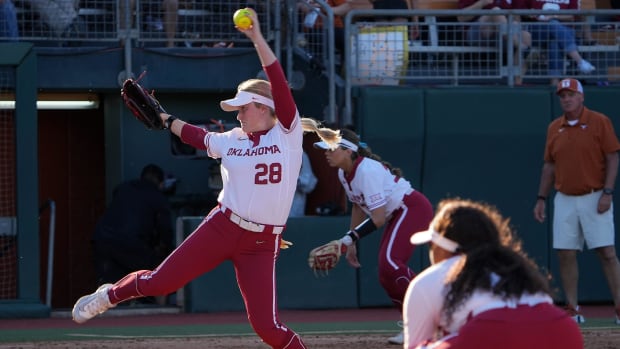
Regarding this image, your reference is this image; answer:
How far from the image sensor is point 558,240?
10.4m

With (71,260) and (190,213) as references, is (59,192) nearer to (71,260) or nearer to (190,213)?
(71,260)

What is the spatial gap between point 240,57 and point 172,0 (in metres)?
1.05

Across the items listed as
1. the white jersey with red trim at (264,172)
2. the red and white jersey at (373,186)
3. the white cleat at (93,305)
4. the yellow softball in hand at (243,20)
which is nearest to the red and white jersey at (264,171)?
the white jersey with red trim at (264,172)

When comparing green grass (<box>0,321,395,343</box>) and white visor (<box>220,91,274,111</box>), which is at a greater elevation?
white visor (<box>220,91,274,111</box>)

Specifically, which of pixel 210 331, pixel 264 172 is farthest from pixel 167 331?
pixel 264 172

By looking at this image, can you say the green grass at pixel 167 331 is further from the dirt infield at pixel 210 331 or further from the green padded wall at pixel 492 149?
the green padded wall at pixel 492 149

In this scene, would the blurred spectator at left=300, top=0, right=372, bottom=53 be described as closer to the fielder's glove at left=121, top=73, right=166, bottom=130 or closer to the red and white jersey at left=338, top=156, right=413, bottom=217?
the red and white jersey at left=338, top=156, right=413, bottom=217

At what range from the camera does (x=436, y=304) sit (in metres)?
4.16

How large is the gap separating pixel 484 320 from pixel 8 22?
9.12 meters

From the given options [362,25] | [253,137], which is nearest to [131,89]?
[253,137]

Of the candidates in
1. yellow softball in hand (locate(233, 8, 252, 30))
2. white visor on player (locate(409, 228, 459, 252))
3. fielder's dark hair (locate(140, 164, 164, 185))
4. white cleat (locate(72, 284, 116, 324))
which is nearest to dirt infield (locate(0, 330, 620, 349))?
white cleat (locate(72, 284, 116, 324))

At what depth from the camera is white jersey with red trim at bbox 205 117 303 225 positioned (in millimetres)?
6727

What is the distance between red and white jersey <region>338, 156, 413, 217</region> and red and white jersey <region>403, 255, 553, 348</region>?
4.27 metres

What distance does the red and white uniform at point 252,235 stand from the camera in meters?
6.69
